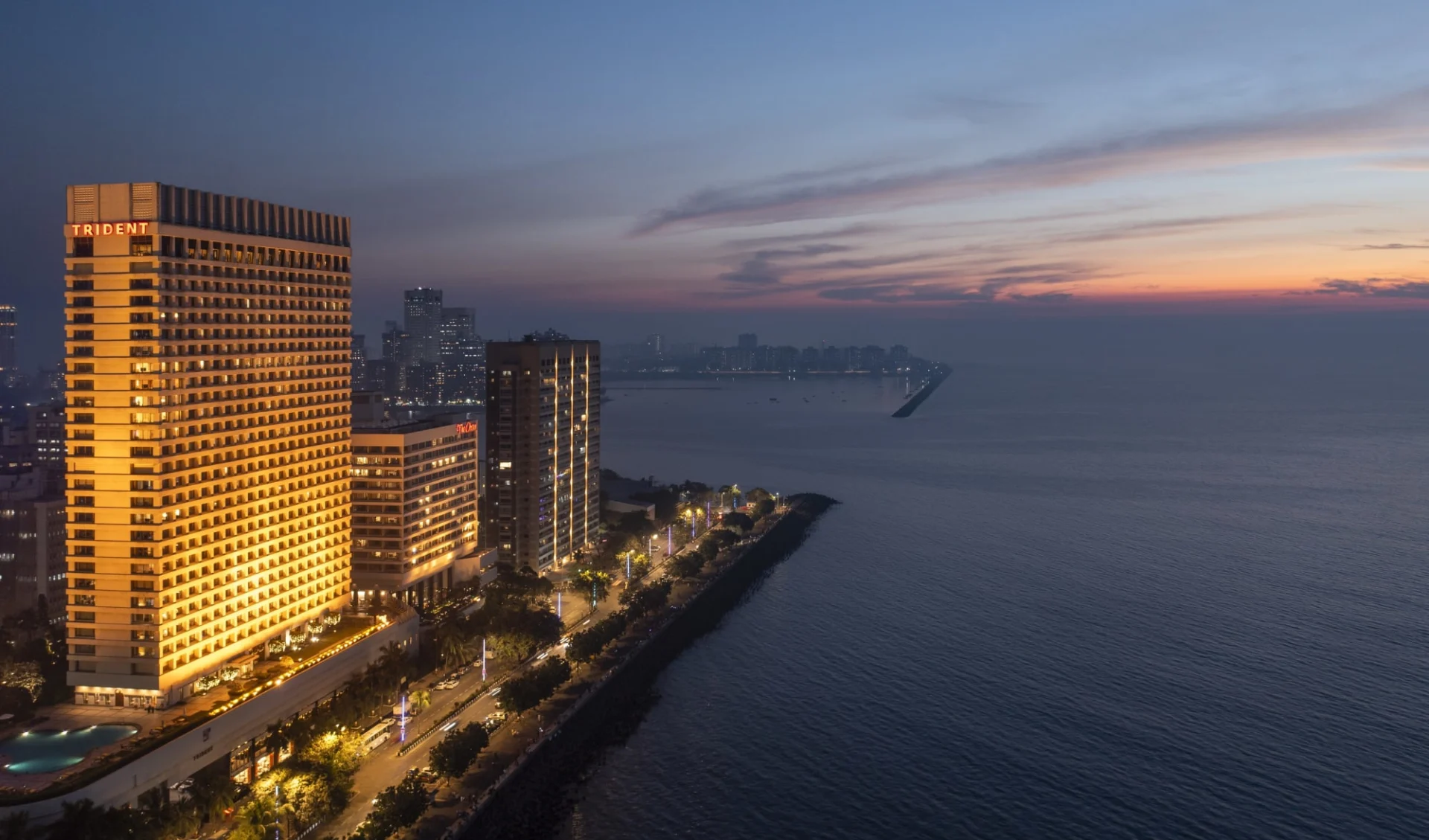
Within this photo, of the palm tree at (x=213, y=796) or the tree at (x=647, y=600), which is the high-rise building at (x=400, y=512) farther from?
the palm tree at (x=213, y=796)

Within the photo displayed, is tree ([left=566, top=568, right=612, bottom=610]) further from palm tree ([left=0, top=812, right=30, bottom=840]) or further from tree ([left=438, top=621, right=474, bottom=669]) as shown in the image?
palm tree ([left=0, top=812, right=30, bottom=840])

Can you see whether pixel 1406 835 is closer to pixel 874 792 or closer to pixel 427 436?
pixel 874 792

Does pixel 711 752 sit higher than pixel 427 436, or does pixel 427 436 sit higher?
pixel 427 436

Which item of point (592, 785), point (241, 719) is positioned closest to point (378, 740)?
point (241, 719)

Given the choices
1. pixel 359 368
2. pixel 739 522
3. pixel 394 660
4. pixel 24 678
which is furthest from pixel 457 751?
pixel 359 368

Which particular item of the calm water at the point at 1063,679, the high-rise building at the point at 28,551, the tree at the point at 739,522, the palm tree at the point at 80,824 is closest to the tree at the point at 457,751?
the calm water at the point at 1063,679

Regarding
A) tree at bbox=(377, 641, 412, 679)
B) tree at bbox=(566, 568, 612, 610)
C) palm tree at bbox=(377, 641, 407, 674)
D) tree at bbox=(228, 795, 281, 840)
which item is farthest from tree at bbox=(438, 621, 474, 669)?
tree at bbox=(228, 795, 281, 840)
